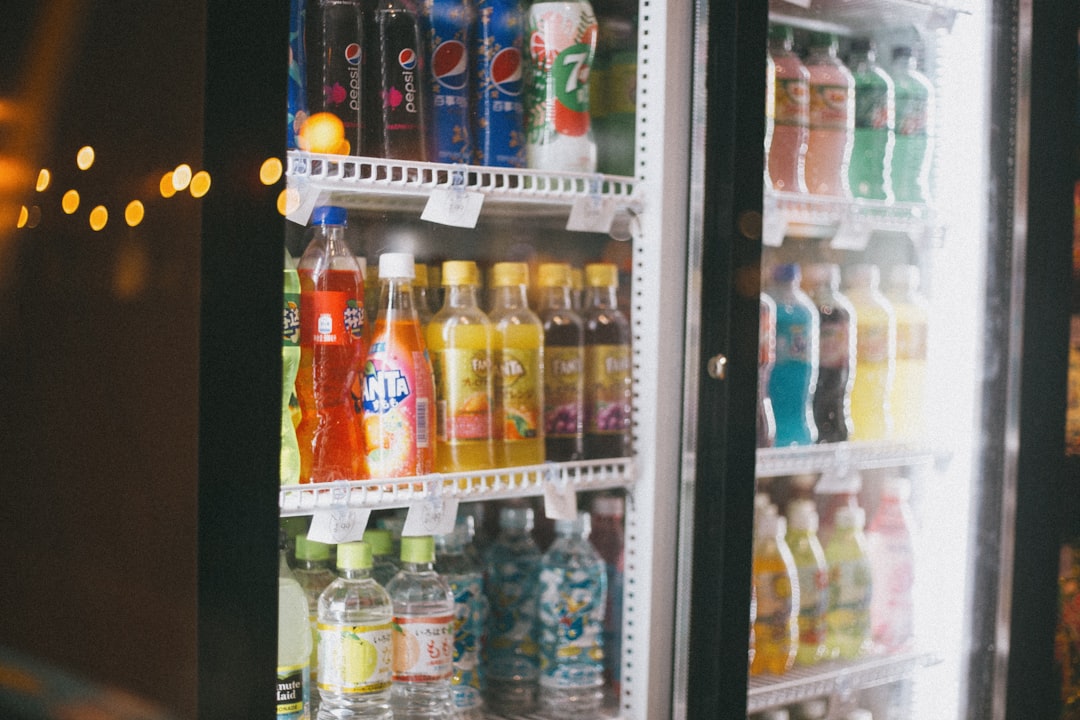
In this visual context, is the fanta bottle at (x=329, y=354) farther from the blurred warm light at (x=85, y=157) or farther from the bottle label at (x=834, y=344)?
the bottle label at (x=834, y=344)

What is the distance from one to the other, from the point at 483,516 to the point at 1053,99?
4.35ft

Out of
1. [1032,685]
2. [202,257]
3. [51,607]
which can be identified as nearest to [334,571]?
[51,607]

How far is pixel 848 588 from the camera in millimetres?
2141

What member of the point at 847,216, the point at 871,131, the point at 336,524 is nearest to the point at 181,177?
the point at 336,524

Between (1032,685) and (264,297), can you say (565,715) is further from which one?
(264,297)

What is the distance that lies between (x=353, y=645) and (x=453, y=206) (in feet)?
2.19

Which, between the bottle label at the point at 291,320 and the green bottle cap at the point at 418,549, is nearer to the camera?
the bottle label at the point at 291,320

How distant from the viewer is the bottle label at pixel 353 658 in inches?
59.8

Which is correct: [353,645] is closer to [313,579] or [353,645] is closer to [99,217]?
[313,579]

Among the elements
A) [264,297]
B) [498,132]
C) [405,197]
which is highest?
[498,132]

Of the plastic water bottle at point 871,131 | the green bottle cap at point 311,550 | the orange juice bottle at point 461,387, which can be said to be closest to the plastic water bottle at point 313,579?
the green bottle cap at point 311,550

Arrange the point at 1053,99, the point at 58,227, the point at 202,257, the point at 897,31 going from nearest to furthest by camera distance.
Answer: the point at 202,257
the point at 58,227
the point at 1053,99
the point at 897,31

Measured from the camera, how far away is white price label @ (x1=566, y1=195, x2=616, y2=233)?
169cm

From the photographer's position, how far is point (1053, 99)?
6.28ft
